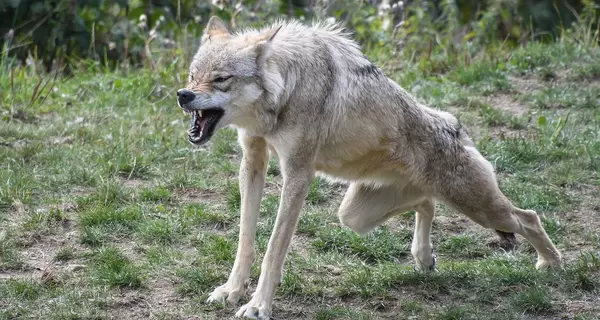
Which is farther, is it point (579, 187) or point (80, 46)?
point (80, 46)

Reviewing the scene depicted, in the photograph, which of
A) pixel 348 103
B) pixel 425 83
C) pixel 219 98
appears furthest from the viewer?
pixel 425 83

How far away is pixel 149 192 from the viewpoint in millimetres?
7062

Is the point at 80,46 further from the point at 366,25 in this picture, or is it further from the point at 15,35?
the point at 366,25

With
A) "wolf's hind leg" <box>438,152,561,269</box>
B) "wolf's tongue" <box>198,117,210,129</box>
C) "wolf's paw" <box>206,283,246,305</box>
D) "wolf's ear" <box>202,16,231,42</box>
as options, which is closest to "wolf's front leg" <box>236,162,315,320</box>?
"wolf's paw" <box>206,283,246,305</box>

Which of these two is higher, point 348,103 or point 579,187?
point 348,103

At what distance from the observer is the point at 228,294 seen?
5477mm

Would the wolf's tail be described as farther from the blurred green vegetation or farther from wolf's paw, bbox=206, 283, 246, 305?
the blurred green vegetation

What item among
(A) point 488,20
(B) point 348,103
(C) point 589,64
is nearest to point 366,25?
(A) point 488,20

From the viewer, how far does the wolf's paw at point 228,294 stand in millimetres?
5461

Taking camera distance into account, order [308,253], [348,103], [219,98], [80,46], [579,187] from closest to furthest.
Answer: [219,98]
[348,103]
[308,253]
[579,187]
[80,46]

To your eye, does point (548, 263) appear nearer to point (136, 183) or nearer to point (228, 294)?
point (228, 294)

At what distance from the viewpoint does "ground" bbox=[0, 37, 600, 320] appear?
554 cm

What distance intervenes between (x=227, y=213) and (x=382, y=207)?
4.42 feet

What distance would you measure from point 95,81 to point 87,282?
437 cm
